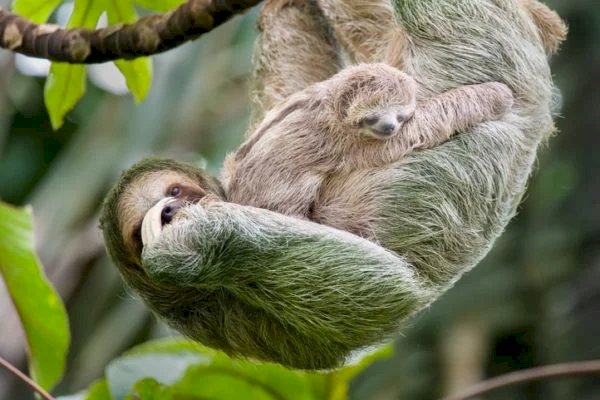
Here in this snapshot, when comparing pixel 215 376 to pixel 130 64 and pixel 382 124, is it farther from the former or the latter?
pixel 382 124

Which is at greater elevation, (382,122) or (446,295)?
(382,122)

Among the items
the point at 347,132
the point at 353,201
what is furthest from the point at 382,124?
the point at 353,201

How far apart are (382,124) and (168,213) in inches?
30.5

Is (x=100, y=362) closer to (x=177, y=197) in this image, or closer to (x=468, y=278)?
(x=468, y=278)

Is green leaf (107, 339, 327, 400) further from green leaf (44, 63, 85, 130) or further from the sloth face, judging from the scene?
green leaf (44, 63, 85, 130)

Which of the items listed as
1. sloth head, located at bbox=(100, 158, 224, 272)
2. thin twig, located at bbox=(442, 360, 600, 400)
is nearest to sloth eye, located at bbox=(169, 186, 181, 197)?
sloth head, located at bbox=(100, 158, 224, 272)

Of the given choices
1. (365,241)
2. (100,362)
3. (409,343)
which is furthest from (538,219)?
(365,241)

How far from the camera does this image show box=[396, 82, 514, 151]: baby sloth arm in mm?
3414

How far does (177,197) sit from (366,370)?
12.9ft

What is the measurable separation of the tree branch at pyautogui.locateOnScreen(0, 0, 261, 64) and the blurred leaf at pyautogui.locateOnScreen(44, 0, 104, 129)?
0.23 metres

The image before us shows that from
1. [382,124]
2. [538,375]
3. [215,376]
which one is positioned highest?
[382,124]

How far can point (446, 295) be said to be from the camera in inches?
276

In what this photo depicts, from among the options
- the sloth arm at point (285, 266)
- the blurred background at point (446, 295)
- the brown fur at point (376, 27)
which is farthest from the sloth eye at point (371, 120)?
the blurred background at point (446, 295)

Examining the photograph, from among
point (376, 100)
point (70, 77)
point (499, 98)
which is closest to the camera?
point (376, 100)
